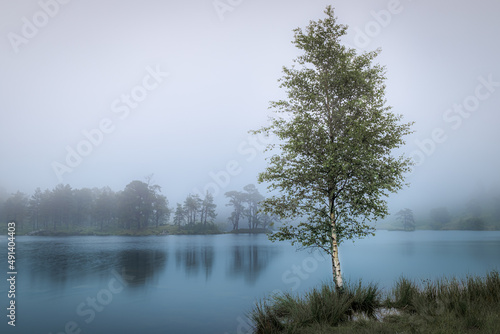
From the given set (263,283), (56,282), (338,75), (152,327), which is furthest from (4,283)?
(338,75)

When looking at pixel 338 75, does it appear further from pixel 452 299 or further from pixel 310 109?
pixel 452 299

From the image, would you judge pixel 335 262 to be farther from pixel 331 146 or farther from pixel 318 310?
pixel 331 146

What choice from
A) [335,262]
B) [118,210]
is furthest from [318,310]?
[118,210]

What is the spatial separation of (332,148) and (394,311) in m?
8.21

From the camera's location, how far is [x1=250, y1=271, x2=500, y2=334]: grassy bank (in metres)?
9.45

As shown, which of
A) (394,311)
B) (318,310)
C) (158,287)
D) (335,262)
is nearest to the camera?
(318,310)

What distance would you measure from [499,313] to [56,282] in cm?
3431

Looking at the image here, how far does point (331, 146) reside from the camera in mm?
14148

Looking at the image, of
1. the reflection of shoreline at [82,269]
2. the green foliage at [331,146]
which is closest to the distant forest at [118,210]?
the reflection of shoreline at [82,269]

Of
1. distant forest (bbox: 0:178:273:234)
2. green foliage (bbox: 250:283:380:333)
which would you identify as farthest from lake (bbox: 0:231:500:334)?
distant forest (bbox: 0:178:273:234)

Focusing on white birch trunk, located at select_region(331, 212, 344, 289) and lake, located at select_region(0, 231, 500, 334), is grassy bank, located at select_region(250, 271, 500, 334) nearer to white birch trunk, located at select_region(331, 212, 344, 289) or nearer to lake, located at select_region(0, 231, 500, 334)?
white birch trunk, located at select_region(331, 212, 344, 289)

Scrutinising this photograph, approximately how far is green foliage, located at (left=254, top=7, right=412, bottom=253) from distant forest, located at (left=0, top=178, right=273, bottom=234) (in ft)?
342

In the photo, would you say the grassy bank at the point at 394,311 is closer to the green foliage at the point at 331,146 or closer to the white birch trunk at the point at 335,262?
the white birch trunk at the point at 335,262

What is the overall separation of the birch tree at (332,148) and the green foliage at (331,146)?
6 cm
